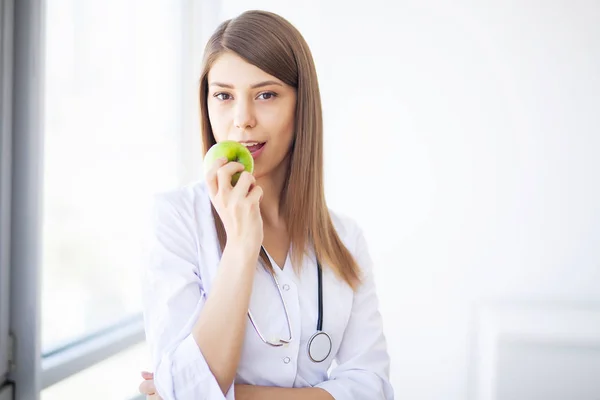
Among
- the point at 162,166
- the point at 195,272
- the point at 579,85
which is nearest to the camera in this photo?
the point at 195,272

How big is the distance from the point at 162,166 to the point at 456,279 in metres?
1.34

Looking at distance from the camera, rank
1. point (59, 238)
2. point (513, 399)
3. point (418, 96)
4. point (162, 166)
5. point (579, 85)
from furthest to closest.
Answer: point (162, 166) < point (418, 96) < point (579, 85) < point (513, 399) < point (59, 238)

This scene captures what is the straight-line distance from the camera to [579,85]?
194cm

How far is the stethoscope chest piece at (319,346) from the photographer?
→ 3.48 feet

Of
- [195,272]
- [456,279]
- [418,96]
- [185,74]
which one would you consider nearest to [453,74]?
[418,96]

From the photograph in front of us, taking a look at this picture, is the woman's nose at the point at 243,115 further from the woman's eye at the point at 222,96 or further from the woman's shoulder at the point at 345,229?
the woman's shoulder at the point at 345,229

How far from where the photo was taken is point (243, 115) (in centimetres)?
105

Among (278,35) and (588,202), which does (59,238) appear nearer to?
(278,35)

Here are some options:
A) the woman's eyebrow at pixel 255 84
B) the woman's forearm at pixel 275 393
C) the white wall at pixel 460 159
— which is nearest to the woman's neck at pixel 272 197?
the woman's eyebrow at pixel 255 84

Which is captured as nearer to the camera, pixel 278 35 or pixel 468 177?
pixel 278 35

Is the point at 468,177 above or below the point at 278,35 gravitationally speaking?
below

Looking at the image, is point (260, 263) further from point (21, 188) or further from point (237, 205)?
point (21, 188)

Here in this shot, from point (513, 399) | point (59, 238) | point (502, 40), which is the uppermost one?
point (502, 40)

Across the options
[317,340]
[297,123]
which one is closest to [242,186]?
[297,123]
